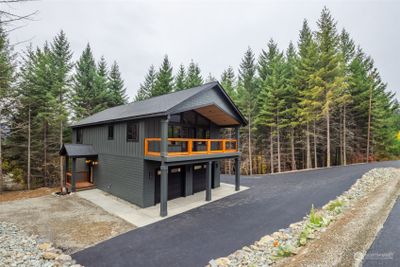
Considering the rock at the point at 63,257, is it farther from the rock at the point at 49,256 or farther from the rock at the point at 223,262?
the rock at the point at 223,262

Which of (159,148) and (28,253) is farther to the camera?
(159,148)

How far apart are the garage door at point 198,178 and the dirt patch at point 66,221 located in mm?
5217

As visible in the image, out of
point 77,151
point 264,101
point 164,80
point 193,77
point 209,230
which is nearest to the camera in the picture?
point 209,230

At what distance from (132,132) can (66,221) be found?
480 centimetres

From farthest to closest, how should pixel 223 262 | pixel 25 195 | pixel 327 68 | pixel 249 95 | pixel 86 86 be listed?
1. pixel 86 86
2. pixel 249 95
3. pixel 327 68
4. pixel 25 195
5. pixel 223 262

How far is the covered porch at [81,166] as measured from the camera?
1210 cm

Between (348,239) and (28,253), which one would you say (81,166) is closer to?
(28,253)

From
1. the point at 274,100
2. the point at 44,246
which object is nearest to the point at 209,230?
the point at 44,246

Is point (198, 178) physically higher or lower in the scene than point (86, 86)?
lower

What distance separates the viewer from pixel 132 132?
10.2 meters

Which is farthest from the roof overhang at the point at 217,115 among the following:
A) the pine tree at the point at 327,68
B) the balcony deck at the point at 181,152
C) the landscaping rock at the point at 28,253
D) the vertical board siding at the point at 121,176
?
the pine tree at the point at 327,68

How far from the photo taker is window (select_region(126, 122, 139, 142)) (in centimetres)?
991

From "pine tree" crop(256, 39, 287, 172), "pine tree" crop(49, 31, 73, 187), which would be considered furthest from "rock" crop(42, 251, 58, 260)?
"pine tree" crop(256, 39, 287, 172)

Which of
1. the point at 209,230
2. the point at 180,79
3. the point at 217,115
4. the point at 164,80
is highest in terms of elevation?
the point at 180,79
